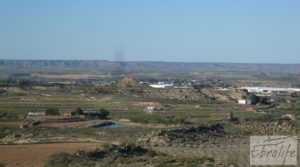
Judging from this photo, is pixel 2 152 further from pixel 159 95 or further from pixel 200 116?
pixel 159 95

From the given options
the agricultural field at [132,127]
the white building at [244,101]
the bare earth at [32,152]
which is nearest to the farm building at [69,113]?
the agricultural field at [132,127]

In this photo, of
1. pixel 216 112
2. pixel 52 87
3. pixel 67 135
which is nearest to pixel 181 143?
pixel 67 135

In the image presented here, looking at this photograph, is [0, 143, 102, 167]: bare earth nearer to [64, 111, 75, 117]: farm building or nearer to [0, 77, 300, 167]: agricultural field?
[0, 77, 300, 167]: agricultural field

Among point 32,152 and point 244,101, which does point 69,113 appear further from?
point 244,101

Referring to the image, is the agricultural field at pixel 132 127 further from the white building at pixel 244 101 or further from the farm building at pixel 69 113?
the white building at pixel 244 101

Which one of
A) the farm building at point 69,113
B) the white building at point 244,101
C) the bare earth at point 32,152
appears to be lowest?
the white building at point 244,101

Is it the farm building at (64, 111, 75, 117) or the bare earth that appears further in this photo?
the farm building at (64, 111, 75, 117)

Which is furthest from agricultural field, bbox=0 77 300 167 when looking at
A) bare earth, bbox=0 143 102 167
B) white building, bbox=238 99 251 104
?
white building, bbox=238 99 251 104

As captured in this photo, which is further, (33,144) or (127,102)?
(127,102)
